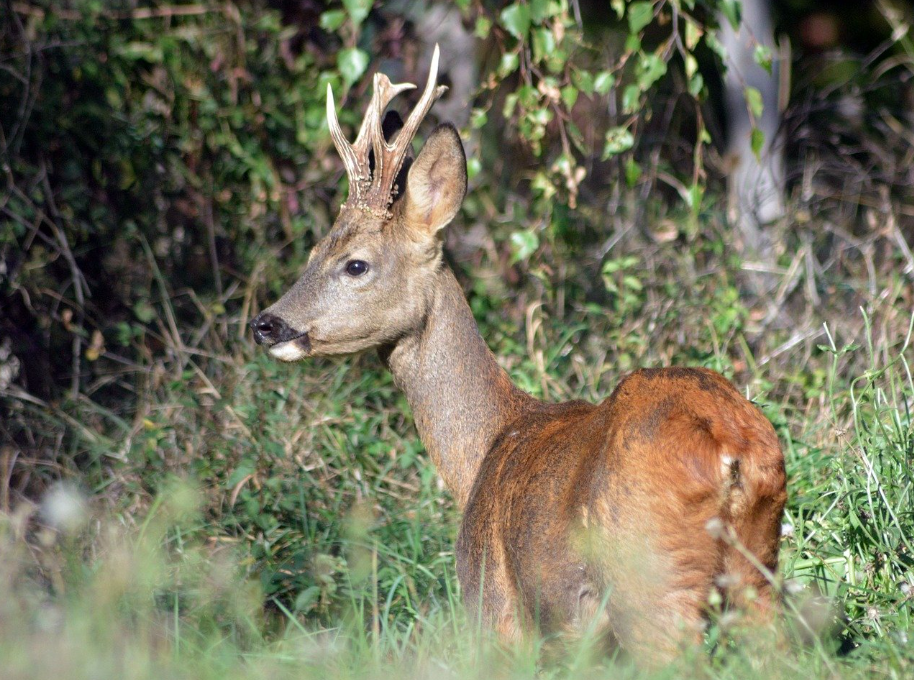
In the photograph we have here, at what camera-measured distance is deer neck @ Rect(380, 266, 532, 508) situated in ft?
12.1

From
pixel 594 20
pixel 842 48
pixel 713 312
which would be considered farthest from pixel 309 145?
pixel 842 48

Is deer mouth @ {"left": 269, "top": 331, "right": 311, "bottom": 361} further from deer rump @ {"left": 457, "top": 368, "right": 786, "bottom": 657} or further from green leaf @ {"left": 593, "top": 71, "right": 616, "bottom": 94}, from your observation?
green leaf @ {"left": 593, "top": 71, "right": 616, "bottom": 94}

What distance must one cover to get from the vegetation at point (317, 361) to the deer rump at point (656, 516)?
0.34ft

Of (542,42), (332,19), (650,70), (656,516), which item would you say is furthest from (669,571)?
(332,19)

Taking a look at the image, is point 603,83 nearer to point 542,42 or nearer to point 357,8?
point 542,42

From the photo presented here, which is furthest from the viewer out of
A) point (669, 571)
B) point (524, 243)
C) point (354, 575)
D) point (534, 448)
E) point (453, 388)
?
point (524, 243)

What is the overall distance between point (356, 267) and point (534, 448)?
972 millimetres

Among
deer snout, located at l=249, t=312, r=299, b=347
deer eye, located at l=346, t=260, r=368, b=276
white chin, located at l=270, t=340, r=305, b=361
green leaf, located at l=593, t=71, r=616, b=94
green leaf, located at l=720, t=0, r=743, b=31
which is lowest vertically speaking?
white chin, located at l=270, t=340, r=305, b=361

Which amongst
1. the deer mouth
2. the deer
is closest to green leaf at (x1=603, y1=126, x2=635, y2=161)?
the deer

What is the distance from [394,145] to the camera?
392 cm

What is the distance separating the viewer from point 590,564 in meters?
2.70

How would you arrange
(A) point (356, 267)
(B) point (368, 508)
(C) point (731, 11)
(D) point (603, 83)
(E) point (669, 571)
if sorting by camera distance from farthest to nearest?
1. (D) point (603, 83)
2. (C) point (731, 11)
3. (B) point (368, 508)
4. (A) point (356, 267)
5. (E) point (669, 571)

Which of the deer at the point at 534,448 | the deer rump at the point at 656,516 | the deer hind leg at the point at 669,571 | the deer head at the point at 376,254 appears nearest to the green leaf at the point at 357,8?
the deer at the point at 534,448

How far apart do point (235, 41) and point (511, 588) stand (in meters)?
4.05
